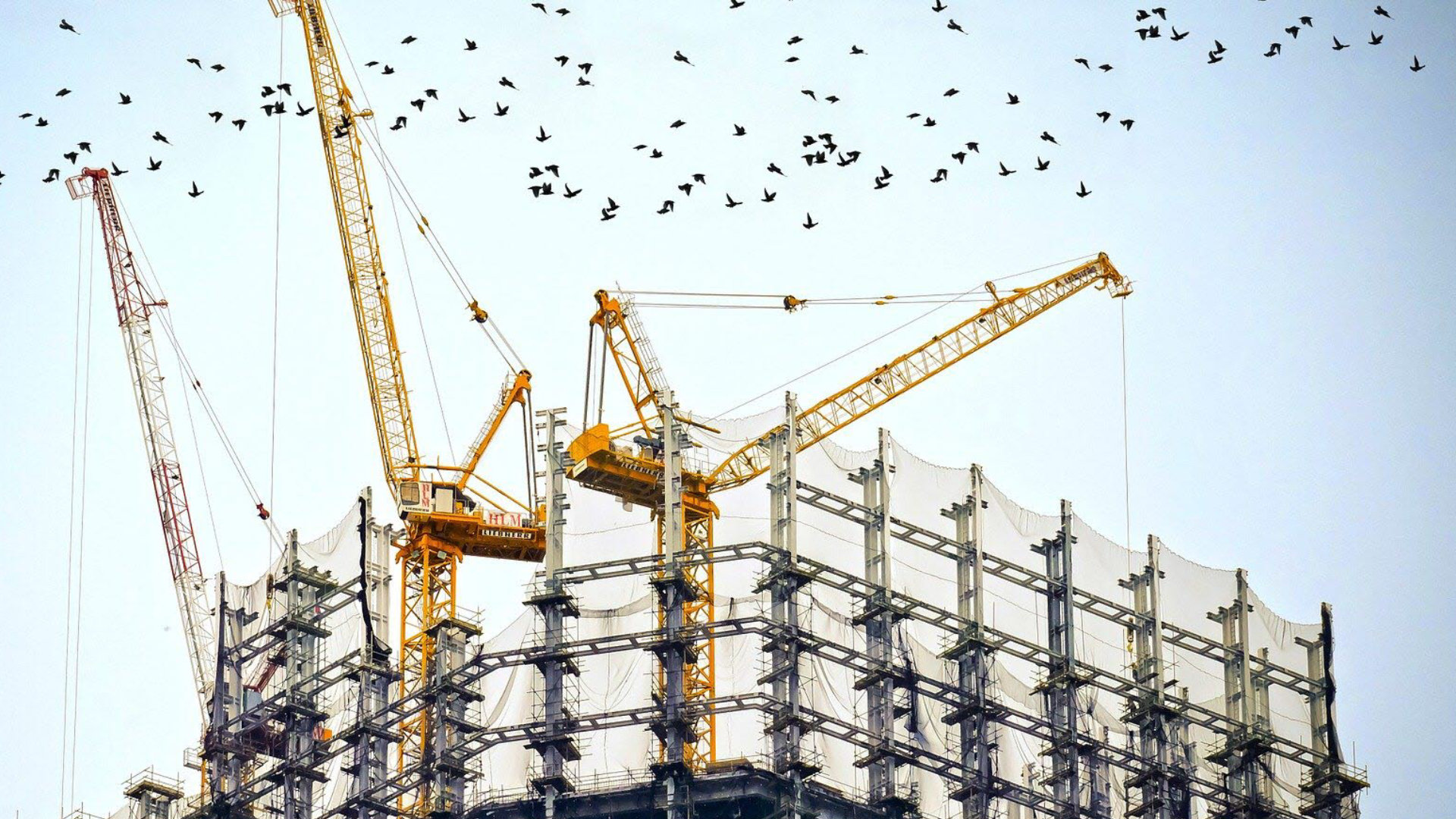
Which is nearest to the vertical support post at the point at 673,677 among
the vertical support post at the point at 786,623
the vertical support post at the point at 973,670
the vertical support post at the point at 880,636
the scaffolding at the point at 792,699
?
the scaffolding at the point at 792,699

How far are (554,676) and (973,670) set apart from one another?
24.7 metres

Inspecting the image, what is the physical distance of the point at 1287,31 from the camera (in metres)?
170

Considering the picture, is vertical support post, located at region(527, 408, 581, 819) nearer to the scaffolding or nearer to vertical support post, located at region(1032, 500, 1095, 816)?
the scaffolding

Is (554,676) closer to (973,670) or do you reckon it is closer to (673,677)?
(673,677)

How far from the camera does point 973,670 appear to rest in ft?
636

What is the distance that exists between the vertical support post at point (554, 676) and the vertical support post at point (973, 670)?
22.3 metres

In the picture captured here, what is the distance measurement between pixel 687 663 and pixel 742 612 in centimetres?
837

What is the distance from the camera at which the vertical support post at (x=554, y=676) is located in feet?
606

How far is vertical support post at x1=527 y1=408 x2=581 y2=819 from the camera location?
18462 centimetres

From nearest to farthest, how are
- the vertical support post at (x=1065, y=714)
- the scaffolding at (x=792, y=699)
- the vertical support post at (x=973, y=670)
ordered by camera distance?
1. the scaffolding at (x=792, y=699)
2. the vertical support post at (x=973, y=670)
3. the vertical support post at (x=1065, y=714)

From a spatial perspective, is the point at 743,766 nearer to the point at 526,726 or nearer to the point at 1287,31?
the point at 526,726

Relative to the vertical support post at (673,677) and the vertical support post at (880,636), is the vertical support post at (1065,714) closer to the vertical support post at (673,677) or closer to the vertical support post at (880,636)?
the vertical support post at (880,636)

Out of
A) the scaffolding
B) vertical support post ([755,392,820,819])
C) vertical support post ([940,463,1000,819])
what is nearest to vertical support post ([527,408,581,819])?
the scaffolding

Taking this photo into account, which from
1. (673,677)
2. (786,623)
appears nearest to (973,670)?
(786,623)
